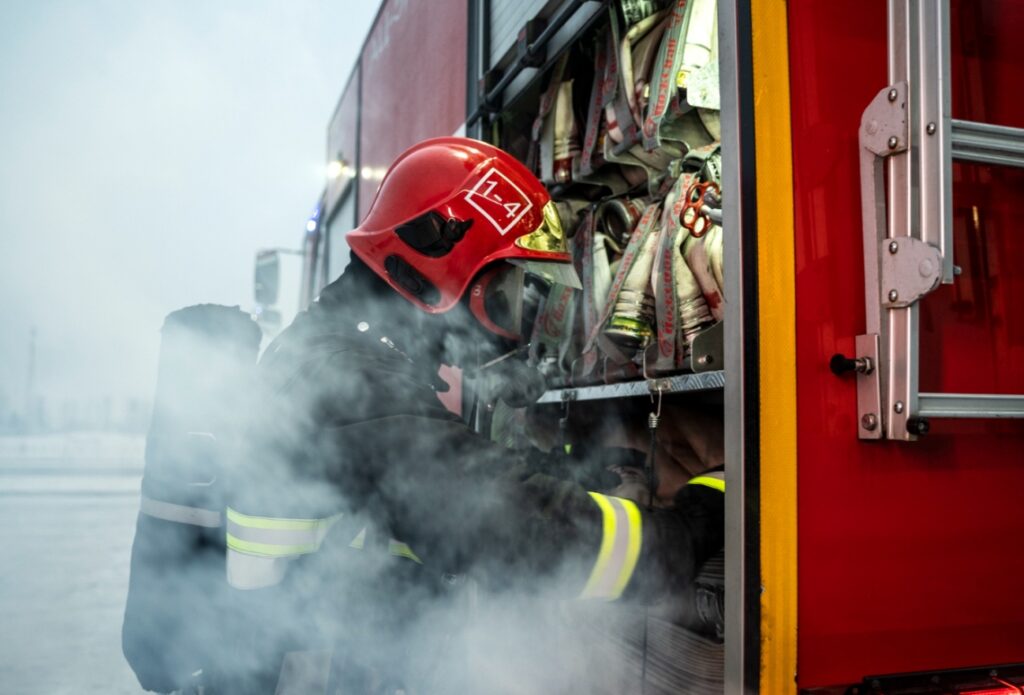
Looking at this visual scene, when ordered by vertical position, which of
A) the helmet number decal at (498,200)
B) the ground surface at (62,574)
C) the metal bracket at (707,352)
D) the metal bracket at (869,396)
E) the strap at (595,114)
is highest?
the strap at (595,114)

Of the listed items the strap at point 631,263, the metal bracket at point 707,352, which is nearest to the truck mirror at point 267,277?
the strap at point 631,263

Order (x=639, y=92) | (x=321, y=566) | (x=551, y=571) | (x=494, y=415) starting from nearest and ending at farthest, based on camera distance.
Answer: (x=551, y=571) → (x=321, y=566) → (x=639, y=92) → (x=494, y=415)

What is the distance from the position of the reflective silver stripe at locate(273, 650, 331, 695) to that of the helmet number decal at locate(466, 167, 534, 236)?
1622 mm

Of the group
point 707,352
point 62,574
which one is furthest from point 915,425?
point 62,574

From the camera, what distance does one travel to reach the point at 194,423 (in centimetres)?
186

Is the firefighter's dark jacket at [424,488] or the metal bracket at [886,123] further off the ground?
the metal bracket at [886,123]

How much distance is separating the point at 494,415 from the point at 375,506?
4.60 feet

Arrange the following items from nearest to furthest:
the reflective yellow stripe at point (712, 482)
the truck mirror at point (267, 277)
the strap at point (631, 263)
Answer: the reflective yellow stripe at point (712, 482) → the strap at point (631, 263) → the truck mirror at point (267, 277)

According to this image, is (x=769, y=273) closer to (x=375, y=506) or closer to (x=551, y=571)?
(x=551, y=571)

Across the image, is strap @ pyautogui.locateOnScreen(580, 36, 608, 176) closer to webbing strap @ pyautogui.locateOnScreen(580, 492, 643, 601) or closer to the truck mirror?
webbing strap @ pyautogui.locateOnScreen(580, 492, 643, 601)

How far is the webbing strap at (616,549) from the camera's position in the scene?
143cm

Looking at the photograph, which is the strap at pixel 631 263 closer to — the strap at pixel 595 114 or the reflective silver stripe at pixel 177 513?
the strap at pixel 595 114

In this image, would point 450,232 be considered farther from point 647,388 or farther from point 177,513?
point 177,513

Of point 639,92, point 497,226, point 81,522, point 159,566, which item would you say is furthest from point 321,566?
point 81,522
